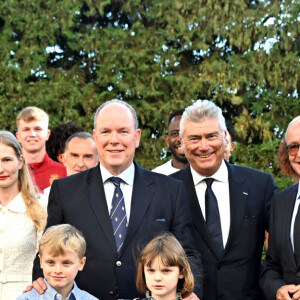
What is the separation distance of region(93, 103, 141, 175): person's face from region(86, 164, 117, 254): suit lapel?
0.34 ft

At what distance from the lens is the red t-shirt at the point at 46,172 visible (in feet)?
21.8

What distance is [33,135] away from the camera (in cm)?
675

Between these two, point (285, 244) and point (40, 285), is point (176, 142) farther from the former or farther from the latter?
point (40, 285)

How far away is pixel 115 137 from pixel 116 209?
0.46m

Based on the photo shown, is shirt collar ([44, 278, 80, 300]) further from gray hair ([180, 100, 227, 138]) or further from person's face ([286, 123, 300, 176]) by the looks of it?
person's face ([286, 123, 300, 176])

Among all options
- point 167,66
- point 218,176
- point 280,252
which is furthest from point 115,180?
point 167,66

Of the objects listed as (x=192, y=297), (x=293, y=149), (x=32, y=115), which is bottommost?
(x=192, y=297)

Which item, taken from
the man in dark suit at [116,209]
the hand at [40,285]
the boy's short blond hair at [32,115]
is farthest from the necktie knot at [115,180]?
the boy's short blond hair at [32,115]

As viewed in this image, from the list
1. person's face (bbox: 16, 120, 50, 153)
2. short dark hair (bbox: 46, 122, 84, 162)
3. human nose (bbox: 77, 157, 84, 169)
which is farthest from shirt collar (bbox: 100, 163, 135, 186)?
short dark hair (bbox: 46, 122, 84, 162)

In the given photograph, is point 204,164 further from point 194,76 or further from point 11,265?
point 194,76

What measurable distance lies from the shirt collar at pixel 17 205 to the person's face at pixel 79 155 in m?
1.41

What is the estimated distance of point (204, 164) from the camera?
4.71 metres

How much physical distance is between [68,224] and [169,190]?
2.26 ft

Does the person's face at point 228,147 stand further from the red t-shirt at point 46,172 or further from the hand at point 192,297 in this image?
the hand at point 192,297
